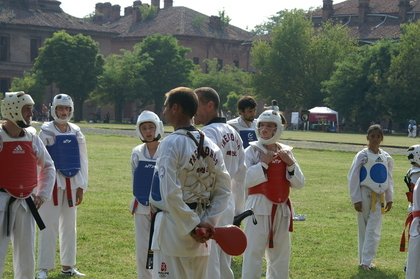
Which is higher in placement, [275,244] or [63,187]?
[63,187]

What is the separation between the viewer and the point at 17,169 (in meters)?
9.27

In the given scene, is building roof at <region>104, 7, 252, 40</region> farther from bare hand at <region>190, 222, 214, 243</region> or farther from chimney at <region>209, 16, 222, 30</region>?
bare hand at <region>190, 222, 214, 243</region>

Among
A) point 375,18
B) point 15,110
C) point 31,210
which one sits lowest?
point 31,210

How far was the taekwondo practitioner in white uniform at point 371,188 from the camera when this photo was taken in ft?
40.6

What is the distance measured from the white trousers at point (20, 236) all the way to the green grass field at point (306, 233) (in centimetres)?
184

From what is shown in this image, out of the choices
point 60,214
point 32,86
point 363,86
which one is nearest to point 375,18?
point 363,86

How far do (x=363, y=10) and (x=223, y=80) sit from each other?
20703 mm

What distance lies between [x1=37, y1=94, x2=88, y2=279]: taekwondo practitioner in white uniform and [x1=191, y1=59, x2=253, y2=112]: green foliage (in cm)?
8066

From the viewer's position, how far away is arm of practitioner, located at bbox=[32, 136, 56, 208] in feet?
31.2

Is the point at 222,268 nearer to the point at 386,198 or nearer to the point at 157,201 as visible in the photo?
the point at 157,201

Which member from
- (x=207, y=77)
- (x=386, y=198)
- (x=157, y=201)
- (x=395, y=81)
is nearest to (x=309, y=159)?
(x=386, y=198)

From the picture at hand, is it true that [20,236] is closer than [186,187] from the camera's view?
No

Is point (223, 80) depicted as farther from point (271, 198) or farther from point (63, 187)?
point (271, 198)

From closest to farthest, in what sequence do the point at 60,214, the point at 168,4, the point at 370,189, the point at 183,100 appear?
the point at 183,100 → the point at 60,214 → the point at 370,189 → the point at 168,4
